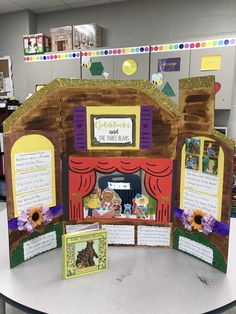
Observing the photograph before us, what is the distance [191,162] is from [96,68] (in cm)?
261

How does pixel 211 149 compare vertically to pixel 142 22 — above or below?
below

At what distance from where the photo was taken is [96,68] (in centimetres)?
324

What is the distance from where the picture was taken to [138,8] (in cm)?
350

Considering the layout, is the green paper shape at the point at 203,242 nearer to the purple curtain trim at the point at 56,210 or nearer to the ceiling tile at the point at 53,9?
the purple curtain trim at the point at 56,210

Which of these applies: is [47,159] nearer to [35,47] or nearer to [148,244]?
→ [148,244]

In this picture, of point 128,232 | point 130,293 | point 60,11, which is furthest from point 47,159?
point 60,11

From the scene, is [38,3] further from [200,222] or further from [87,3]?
[200,222]

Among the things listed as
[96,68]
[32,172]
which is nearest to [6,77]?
[96,68]

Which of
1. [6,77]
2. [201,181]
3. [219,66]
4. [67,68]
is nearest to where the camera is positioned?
[201,181]

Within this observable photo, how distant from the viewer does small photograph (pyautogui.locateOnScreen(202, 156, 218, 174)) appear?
2.86 ft

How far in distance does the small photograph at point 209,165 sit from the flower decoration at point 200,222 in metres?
0.15

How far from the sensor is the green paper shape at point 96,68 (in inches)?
127

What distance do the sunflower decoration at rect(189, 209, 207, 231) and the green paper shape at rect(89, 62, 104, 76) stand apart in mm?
2639

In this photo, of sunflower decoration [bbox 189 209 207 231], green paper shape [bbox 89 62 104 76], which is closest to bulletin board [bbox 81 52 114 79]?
green paper shape [bbox 89 62 104 76]
